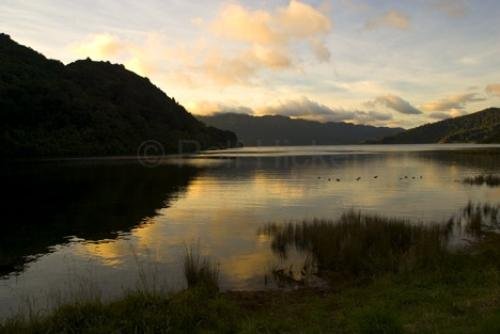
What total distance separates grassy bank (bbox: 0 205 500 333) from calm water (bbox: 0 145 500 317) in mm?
2854

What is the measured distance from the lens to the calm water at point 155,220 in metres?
22.7

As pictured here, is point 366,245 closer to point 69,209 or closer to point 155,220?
point 155,220

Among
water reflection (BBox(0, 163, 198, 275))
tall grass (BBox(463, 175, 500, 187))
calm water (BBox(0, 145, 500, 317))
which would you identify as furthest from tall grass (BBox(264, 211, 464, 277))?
tall grass (BBox(463, 175, 500, 187))

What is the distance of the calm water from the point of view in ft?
74.4

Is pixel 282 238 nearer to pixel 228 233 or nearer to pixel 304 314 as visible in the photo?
pixel 228 233

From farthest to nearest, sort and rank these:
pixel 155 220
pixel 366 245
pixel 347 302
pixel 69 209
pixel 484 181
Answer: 1. pixel 484 181
2. pixel 69 209
3. pixel 155 220
4. pixel 366 245
5. pixel 347 302

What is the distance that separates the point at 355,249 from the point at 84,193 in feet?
148

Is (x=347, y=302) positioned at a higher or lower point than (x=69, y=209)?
higher

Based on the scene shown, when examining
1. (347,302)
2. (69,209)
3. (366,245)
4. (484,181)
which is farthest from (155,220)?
(484,181)

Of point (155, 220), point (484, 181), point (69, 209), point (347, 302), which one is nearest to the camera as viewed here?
point (347, 302)

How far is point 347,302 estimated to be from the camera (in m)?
16.8

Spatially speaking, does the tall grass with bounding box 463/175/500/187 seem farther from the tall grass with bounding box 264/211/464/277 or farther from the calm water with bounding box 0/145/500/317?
the tall grass with bounding box 264/211/464/277

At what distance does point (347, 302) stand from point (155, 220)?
25.9m

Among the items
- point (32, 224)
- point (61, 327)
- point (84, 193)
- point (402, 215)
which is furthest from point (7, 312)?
point (84, 193)
